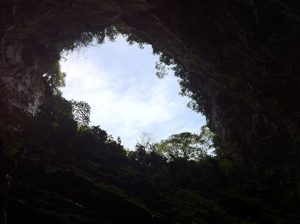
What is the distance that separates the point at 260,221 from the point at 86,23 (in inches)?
836

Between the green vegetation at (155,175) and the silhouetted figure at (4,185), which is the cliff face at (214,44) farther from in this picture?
the silhouetted figure at (4,185)

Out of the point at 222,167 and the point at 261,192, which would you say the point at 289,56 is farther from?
the point at 222,167

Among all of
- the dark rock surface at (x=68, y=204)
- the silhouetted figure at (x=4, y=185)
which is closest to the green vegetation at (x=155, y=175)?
the dark rock surface at (x=68, y=204)

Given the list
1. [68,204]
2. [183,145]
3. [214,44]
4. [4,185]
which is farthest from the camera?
[183,145]

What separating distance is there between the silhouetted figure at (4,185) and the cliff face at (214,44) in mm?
12414

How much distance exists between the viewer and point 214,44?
1455cm

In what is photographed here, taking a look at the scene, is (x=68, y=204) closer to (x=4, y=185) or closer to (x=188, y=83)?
(x=4, y=185)

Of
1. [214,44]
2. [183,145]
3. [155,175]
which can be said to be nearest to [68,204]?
[155,175]

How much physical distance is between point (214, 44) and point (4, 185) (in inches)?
592

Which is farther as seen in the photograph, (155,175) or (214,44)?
(155,175)

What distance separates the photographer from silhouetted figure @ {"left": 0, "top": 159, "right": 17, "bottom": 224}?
487 cm

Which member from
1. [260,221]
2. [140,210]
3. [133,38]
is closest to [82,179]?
[140,210]

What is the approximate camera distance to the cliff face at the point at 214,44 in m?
11.8

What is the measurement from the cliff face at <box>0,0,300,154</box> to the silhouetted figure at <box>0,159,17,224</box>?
1241 centimetres
